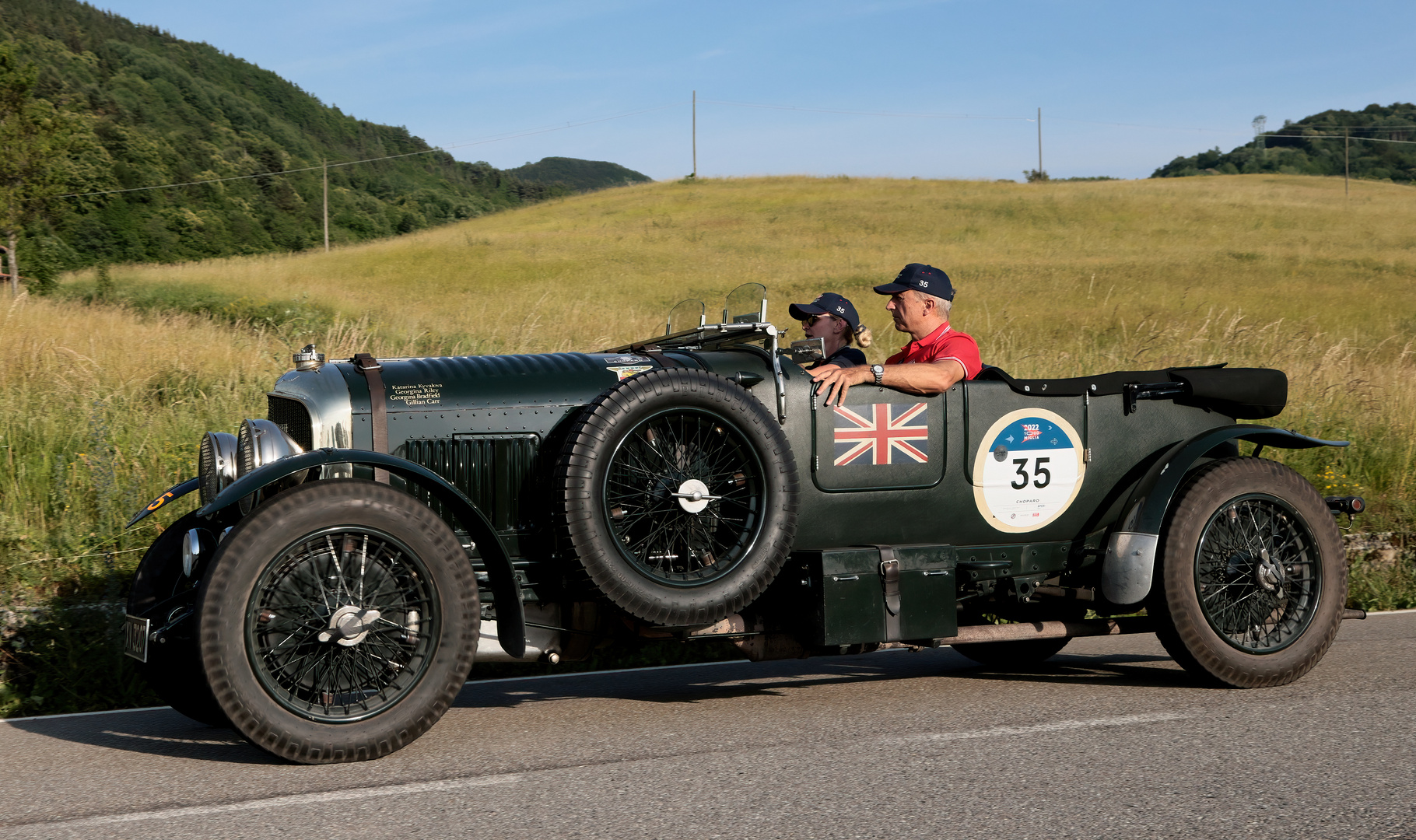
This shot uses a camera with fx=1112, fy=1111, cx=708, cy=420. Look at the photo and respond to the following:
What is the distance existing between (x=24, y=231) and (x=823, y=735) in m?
32.6

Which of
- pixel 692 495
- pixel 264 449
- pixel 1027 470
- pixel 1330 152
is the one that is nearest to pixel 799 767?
pixel 692 495

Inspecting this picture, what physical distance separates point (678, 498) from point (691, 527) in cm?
15

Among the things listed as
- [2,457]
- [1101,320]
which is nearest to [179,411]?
[2,457]

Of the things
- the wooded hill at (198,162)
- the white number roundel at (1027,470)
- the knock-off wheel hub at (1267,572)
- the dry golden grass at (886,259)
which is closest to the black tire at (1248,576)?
the knock-off wheel hub at (1267,572)

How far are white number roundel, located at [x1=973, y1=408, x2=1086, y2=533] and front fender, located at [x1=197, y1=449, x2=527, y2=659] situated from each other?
199cm

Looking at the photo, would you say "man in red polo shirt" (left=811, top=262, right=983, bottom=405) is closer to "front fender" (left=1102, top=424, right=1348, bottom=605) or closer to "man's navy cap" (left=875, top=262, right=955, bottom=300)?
"man's navy cap" (left=875, top=262, right=955, bottom=300)

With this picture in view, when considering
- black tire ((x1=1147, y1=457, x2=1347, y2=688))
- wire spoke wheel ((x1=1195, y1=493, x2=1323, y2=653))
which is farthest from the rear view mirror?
wire spoke wheel ((x1=1195, y1=493, x2=1323, y2=653))

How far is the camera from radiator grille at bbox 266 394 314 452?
4.17 m

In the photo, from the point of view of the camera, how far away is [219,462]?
13.6 feet

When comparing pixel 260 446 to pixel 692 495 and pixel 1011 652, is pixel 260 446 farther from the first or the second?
pixel 1011 652

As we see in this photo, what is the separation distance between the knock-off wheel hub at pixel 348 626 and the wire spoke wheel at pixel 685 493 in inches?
36.2

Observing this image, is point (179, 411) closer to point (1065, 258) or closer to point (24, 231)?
point (24, 231)

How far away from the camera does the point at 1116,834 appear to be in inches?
116

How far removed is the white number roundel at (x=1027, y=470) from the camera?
4699mm
